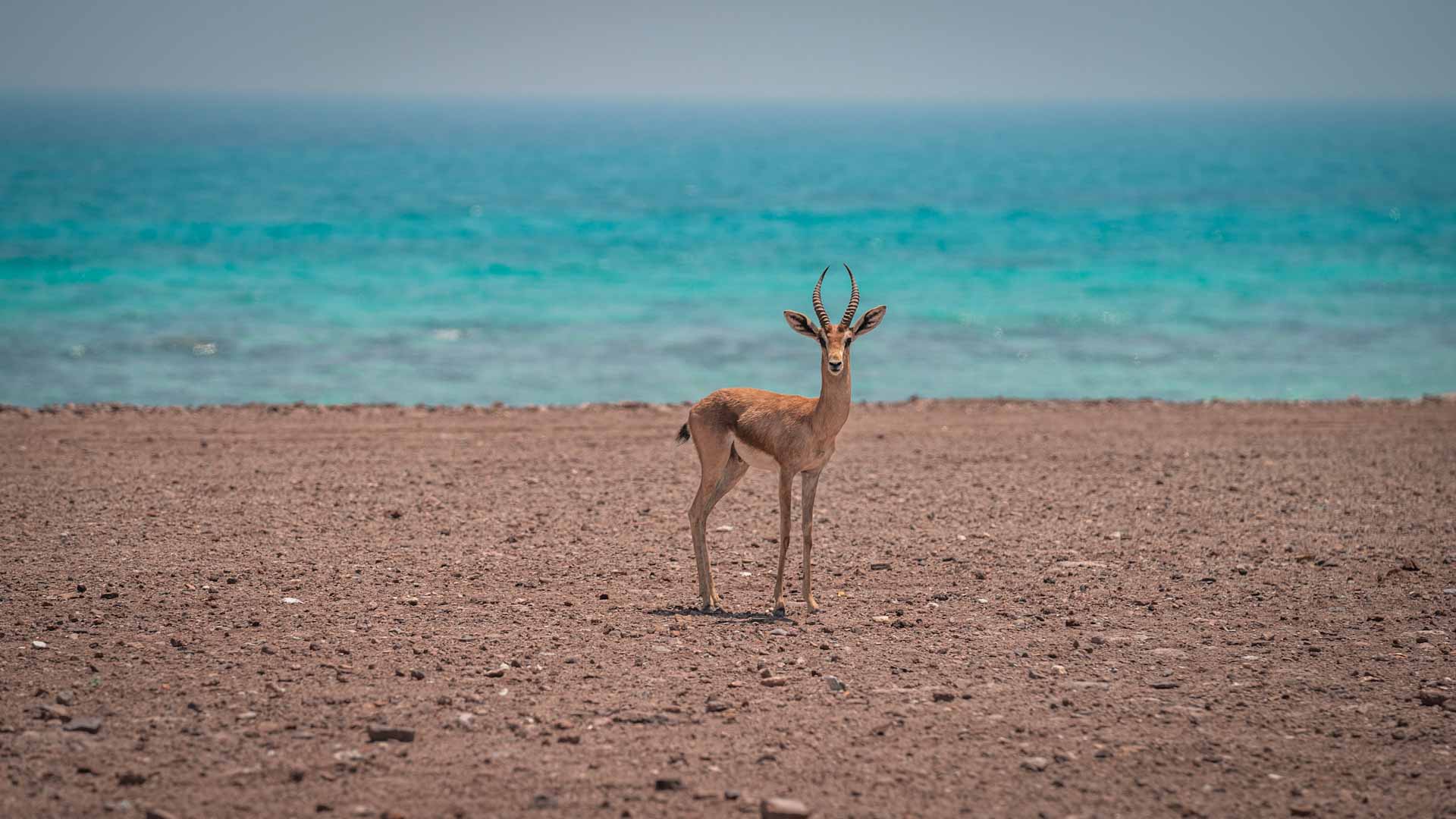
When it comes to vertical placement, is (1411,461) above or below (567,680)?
above

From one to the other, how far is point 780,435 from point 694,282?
25.8 metres

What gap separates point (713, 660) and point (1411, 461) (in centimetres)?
967

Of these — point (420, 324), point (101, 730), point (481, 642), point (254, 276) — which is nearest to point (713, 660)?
point (481, 642)

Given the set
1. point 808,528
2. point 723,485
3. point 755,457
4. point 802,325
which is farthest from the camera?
point 723,485

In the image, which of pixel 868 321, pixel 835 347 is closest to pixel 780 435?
pixel 835 347

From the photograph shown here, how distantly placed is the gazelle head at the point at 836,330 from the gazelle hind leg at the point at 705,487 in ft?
3.24

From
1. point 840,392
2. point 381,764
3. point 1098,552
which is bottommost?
point 381,764

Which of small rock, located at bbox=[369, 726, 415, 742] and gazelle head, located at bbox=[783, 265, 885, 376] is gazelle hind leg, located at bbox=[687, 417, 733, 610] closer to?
gazelle head, located at bbox=[783, 265, 885, 376]

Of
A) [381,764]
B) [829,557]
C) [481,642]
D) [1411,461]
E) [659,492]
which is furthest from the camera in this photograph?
[1411,461]

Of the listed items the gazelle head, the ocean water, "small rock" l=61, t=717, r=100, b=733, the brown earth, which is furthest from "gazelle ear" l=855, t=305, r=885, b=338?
the ocean water

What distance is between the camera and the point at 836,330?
8359mm

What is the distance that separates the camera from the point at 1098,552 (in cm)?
1040

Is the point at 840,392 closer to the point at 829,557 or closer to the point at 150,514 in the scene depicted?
the point at 829,557

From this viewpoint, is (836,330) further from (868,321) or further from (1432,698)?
(1432,698)
